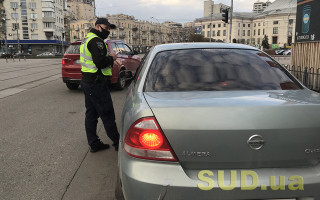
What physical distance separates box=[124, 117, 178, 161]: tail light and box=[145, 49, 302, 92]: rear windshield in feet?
1.84

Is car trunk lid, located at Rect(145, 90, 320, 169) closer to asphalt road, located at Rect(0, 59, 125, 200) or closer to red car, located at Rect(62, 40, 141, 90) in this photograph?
asphalt road, located at Rect(0, 59, 125, 200)

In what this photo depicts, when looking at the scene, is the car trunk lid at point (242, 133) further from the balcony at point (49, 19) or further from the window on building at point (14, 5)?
the window on building at point (14, 5)

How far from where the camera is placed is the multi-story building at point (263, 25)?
11856 cm

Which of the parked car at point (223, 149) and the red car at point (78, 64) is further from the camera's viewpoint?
the red car at point (78, 64)

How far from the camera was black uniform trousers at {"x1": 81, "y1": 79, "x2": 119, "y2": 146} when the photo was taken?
3.98m

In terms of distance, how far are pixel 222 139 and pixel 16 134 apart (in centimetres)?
445

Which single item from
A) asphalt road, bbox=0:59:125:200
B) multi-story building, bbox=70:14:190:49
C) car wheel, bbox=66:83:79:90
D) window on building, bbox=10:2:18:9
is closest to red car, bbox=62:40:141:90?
car wheel, bbox=66:83:79:90

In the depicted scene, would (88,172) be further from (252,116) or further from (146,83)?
(252,116)

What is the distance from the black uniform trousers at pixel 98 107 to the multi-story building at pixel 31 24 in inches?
3090

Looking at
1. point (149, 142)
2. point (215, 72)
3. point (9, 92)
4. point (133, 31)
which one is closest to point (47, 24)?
point (133, 31)

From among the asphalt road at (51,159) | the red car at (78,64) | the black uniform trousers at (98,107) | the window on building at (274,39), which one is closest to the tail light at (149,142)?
the asphalt road at (51,159)

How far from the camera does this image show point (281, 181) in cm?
180

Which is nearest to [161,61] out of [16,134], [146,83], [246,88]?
[146,83]

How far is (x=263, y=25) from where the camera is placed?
133500mm
